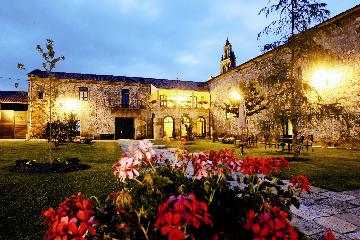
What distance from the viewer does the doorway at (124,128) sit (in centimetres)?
3024

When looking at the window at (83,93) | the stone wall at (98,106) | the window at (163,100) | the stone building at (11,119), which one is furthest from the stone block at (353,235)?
the stone building at (11,119)

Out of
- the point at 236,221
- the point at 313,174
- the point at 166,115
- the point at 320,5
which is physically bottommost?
the point at 313,174

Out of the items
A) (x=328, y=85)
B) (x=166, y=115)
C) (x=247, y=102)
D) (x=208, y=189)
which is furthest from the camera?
(x=166, y=115)

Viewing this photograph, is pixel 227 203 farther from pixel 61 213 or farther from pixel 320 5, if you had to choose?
pixel 320 5

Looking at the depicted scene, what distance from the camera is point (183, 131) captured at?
31.5 m

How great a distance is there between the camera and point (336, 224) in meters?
3.61

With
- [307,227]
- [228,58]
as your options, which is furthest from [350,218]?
[228,58]

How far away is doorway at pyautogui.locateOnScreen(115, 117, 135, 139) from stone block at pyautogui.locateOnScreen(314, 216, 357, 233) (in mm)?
27949

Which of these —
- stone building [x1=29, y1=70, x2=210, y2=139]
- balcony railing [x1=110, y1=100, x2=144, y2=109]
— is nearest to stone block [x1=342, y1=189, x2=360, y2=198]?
stone building [x1=29, y1=70, x2=210, y2=139]

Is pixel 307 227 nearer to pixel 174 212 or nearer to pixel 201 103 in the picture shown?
pixel 174 212

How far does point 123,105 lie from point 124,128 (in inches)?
110

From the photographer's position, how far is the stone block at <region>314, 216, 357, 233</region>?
343cm

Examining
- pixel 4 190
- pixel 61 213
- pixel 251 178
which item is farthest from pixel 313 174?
pixel 4 190

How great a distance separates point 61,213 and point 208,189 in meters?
1.01
